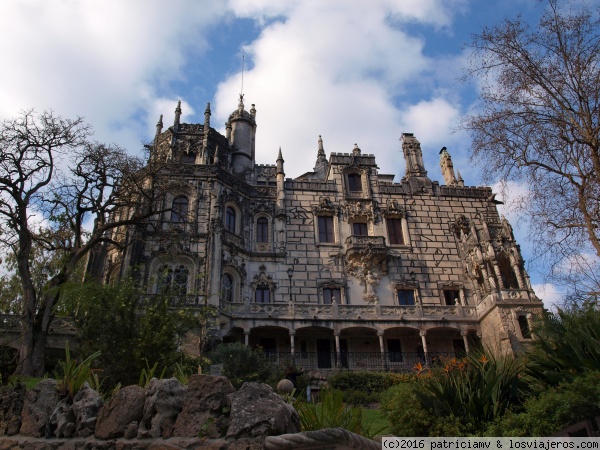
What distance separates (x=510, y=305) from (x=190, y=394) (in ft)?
72.8

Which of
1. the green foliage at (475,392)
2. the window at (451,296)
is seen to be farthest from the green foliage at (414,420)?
the window at (451,296)

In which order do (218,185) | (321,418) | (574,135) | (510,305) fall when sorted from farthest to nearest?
(218,185), (510,305), (574,135), (321,418)

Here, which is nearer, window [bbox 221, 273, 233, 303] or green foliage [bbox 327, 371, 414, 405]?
green foliage [bbox 327, 371, 414, 405]

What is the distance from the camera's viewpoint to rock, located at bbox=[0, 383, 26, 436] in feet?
21.5

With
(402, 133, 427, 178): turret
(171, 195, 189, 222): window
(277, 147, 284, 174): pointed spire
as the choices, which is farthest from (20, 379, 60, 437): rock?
(402, 133, 427, 178): turret

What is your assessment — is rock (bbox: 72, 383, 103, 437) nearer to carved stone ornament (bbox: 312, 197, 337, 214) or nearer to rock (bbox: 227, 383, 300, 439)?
rock (bbox: 227, 383, 300, 439)

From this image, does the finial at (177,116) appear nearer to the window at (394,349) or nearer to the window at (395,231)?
the window at (395,231)

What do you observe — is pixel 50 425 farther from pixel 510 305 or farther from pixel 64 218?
pixel 510 305

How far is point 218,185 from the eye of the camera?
28781 millimetres

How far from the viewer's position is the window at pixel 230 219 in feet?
93.6

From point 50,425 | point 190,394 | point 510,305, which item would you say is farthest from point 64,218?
point 510,305

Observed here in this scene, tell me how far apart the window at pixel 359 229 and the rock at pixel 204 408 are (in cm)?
2516

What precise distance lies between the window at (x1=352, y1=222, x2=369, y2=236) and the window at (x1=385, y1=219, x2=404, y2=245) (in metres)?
1.38

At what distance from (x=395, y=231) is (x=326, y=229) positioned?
420 cm
